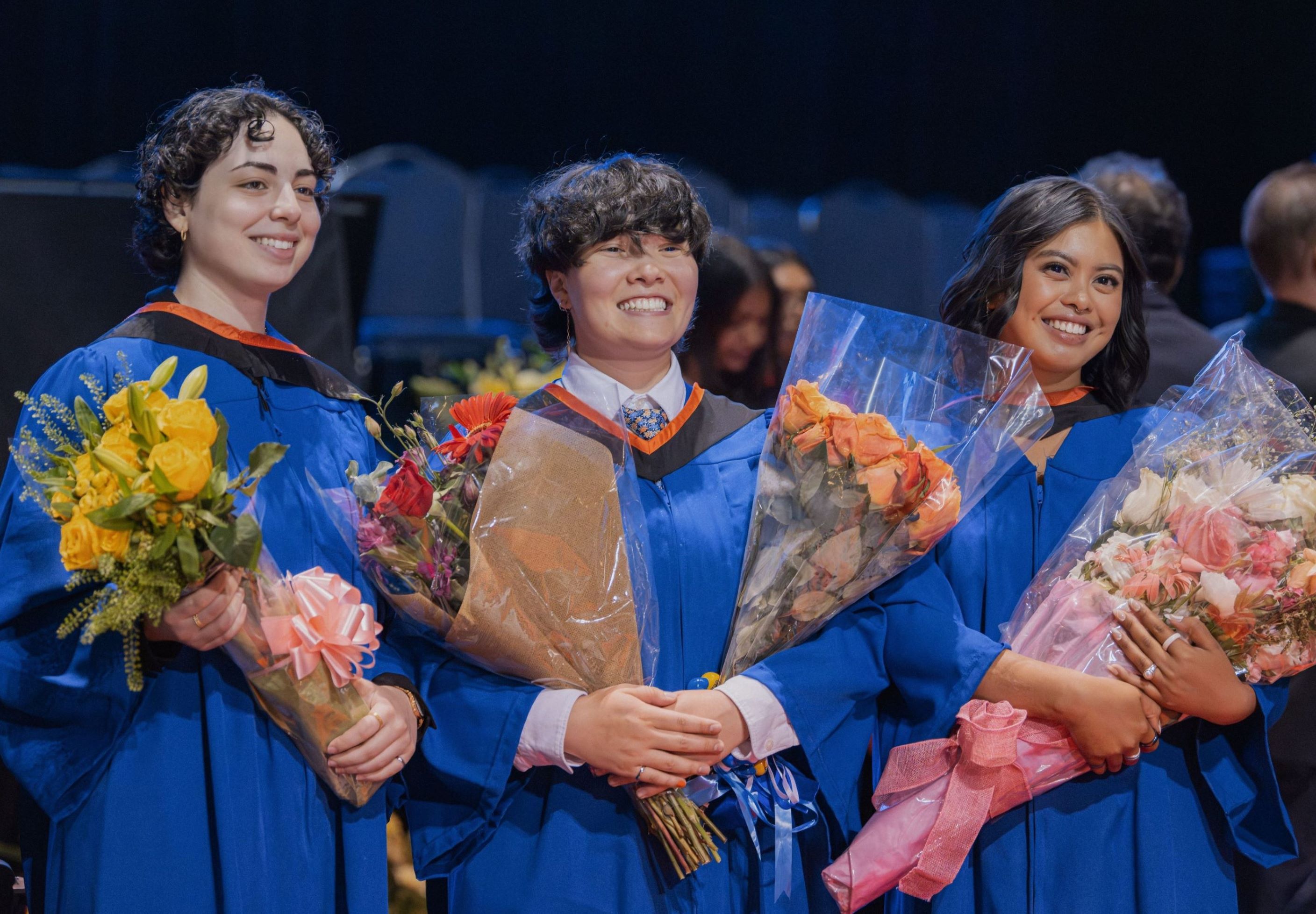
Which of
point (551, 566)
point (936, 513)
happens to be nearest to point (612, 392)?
point (551, 566)

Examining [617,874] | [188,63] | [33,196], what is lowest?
[617,874]

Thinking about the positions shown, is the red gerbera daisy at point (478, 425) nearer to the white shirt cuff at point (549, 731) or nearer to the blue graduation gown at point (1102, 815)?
the white shirt cuff at point (549, 731)

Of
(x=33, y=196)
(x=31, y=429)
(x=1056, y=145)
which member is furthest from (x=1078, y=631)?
(x=1056, y=145)

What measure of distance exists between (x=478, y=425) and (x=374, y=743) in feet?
1.63

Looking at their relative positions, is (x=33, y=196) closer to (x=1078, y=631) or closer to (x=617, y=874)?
(x=617, y=874)

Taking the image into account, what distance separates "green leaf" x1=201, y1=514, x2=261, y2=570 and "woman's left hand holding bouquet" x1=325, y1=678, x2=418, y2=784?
327mm

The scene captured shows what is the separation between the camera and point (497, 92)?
21.4 feet

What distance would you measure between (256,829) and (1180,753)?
1.47 m

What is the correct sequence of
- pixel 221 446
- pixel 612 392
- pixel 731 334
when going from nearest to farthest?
pixel 221 446 → pixel 612 392 → pixel 731 334

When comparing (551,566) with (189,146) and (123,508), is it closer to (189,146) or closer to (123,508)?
(123,508)

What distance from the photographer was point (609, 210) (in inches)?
84.4

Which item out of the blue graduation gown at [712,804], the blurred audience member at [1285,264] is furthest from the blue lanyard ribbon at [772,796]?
the blurred audience member at [1285,264]

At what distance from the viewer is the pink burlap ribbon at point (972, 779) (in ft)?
6.47

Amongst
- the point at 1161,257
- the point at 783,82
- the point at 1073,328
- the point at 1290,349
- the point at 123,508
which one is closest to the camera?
the point at 123,508
